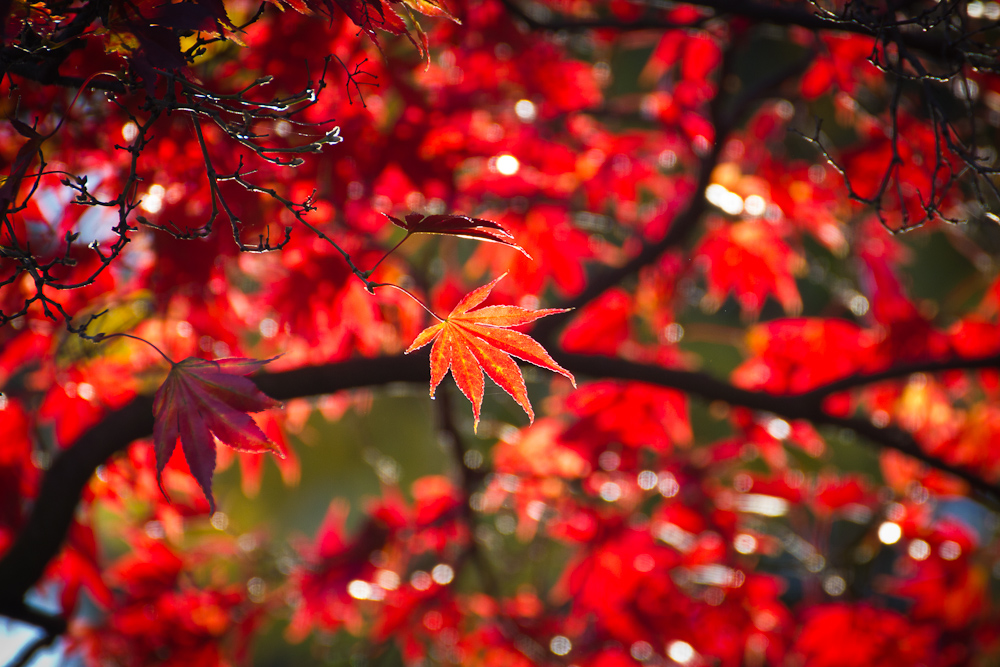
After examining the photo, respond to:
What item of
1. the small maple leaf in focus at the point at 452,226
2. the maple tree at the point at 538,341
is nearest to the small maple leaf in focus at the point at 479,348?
the small maple leaf in focus at the point at 452,226

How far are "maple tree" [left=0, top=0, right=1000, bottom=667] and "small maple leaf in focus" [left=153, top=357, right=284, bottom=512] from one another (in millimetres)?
393

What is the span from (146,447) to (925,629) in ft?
6.50

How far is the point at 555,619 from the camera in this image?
178 centimetres

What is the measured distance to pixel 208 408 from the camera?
0.61 metres

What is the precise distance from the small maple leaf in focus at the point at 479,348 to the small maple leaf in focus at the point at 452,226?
0.06m

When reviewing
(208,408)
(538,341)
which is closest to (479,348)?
(208,408)

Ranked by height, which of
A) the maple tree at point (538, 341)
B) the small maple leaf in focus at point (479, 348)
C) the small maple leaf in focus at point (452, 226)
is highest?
the small maple leaf in focus at point (452, 226)

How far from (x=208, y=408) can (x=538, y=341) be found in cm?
72

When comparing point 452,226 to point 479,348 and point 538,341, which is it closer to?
point 479,348

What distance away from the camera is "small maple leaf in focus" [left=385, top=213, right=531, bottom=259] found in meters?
0.55

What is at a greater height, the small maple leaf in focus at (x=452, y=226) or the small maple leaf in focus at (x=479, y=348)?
the small maple leaf in focus at (x=452, y=226)

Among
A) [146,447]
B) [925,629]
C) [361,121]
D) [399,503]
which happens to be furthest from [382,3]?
[925,629]

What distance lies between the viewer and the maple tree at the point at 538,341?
1.15 meters

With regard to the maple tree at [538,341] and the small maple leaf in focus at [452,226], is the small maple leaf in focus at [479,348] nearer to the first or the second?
the small maple leaf in focus at [452,226]
